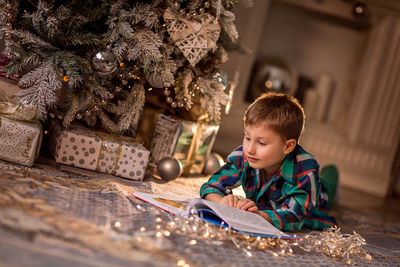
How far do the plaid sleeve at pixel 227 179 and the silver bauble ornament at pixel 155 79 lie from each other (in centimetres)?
43

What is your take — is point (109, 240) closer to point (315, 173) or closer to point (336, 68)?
point (315, 173)

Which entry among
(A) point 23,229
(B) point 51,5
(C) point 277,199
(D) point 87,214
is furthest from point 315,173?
(B) point 51,5

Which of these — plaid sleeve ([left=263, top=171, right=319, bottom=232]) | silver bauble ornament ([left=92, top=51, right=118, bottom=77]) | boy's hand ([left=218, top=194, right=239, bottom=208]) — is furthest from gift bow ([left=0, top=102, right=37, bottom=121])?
plaid sleeve ([left=263, top=171, right=319, bottom=232])

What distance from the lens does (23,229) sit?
2.82 ft

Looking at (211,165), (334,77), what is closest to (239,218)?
(211,165)

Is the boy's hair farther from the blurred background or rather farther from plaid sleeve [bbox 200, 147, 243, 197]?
the blurred background

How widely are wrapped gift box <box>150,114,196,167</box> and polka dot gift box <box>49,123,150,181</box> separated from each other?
253 mm

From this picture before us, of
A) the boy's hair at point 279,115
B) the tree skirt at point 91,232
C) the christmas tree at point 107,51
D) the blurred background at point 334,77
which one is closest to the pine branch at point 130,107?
the christmas tree at point 107,51

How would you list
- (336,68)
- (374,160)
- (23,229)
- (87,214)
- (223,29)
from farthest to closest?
(336,68) < (374,160) < (223,29) < (87,214) < (23,229)

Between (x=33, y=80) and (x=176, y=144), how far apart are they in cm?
69

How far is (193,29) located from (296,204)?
79cm

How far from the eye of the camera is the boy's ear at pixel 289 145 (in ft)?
4.77

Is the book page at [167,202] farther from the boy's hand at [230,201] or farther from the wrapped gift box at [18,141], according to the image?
the wrapped gift box at [18,141]

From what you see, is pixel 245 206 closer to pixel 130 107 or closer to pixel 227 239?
pixel 227 239
